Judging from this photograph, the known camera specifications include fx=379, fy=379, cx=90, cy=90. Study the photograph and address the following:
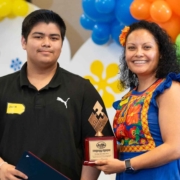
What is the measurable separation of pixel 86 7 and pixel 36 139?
1441 mm

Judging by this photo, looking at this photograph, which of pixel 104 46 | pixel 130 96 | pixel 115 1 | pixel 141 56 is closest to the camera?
pixel 141 56

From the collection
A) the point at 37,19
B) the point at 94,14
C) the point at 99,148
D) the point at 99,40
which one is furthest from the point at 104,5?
the point at 99,148

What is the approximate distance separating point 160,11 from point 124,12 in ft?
1.02

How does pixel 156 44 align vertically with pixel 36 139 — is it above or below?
above

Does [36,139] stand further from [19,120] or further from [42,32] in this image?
[42,32]

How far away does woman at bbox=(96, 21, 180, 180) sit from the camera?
1510 mm

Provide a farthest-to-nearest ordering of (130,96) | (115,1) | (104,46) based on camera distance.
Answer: (104,46) < (115,1) < (130,96)

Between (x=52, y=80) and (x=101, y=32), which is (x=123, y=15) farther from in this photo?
(x=52, y=80)

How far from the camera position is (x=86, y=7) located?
2828 mm

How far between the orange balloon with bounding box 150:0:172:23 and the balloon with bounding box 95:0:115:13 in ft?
1.11

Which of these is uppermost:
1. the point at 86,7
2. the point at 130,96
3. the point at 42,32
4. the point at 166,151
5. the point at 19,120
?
the point at 86,7

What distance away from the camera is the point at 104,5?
2.72 m

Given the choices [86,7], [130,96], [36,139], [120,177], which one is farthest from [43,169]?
[86,7]

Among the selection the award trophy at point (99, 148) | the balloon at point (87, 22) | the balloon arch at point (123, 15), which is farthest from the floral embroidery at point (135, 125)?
the balloon at point (87, 22)
